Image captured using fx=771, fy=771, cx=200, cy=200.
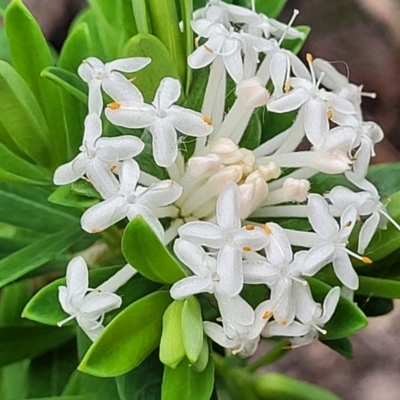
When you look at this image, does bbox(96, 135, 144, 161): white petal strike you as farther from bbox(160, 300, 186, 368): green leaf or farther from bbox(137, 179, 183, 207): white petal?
bbox(160, 300, 186, 368): green leaf

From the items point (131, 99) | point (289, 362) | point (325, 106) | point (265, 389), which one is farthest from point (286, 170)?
point (289, 362)

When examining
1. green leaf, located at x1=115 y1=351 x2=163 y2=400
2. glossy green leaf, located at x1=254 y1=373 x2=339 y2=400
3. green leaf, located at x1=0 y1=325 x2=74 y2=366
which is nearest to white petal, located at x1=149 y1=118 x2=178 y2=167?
green leaf, located at x1=115 y1=351 x2=163 y2=400

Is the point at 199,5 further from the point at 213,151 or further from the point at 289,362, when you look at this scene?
the point at 289,362

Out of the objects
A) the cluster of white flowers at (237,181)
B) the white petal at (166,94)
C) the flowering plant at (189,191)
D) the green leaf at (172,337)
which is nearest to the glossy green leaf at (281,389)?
the flowering plant at (189,191)

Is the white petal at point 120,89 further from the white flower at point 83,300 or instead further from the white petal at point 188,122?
the white flower at point 83,300

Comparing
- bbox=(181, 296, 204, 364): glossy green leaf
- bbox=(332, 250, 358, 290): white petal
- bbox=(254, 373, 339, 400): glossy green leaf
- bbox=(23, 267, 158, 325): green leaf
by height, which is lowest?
bbox=(254, 373, 339, 400): glossy green leaf

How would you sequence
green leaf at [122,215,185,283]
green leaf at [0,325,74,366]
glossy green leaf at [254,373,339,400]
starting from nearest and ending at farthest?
green leaf at [122,215,185,283], green leaf at [0,325,74,366], glossy green leaf at [254,373,339,400]
